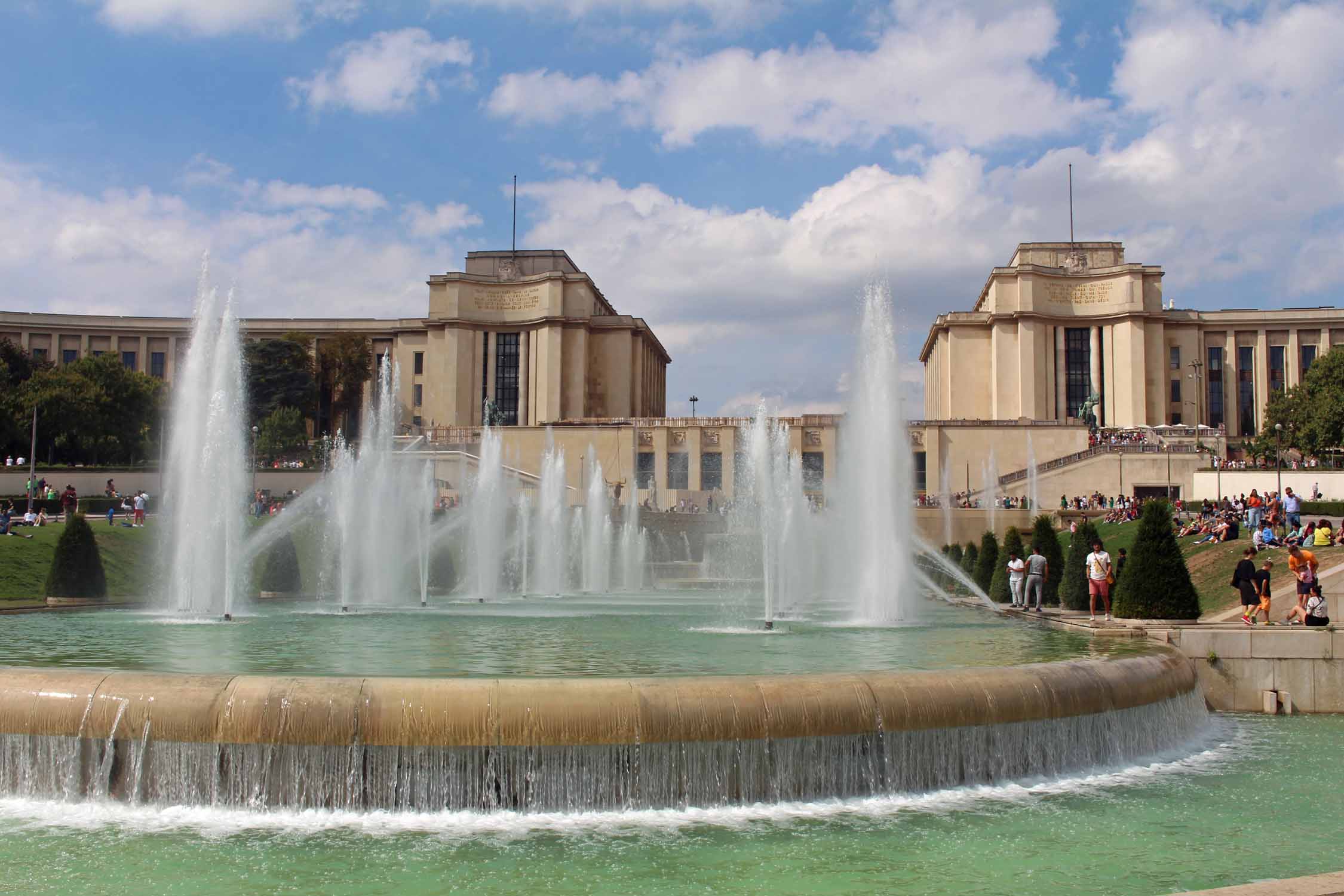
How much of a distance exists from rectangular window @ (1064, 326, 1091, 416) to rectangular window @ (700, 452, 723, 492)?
28085 mm

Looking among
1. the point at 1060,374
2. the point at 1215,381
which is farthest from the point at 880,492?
the point at 1215,381

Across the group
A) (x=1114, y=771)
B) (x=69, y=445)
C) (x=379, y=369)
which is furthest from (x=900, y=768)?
(x=379, y=369)

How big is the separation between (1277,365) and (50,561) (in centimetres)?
8512

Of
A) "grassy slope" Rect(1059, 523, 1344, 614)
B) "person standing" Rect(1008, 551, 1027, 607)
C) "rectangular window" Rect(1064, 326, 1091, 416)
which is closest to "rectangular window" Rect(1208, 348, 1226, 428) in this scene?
"rectangular window" Rect(1064, 326, 1091, 416)

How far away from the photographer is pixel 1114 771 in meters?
10.9

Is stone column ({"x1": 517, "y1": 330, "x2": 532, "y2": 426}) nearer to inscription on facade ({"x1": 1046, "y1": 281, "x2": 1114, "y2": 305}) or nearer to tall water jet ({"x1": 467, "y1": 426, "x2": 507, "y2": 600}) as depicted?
inscription on facade ({"x1": 1046, "y1": 281, "x2": 1114, "y2": 305})

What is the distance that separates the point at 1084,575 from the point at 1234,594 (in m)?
5.45

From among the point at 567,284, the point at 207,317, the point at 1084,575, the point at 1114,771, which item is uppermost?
the point at 567,284

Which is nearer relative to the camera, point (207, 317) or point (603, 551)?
point (207, 317)

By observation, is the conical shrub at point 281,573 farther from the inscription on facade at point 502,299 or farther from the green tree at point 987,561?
the inscription on facade at point 502,299

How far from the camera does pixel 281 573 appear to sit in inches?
1060

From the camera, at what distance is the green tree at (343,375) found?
291 ft

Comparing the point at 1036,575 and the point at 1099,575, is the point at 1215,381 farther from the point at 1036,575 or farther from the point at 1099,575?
the point at 1099,575

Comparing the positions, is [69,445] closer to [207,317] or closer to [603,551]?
[603,551]
